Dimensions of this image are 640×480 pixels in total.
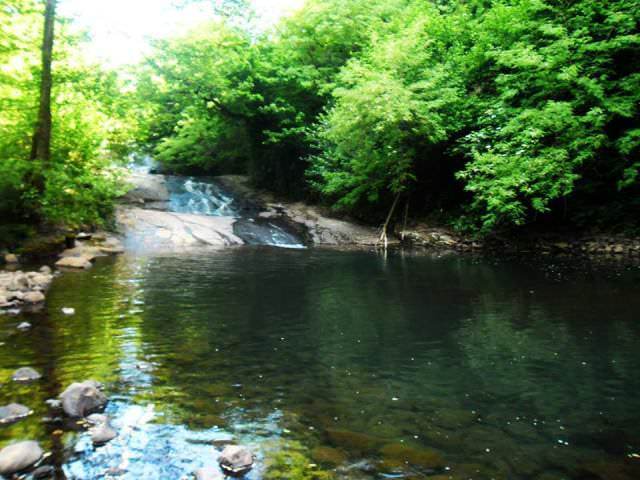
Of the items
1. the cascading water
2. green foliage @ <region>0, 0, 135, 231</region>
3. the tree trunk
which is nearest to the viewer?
green foliage @ <region>0, 0, 135, 231</region>

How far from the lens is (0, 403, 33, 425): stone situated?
416 centimetres

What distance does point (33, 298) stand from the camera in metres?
8.81

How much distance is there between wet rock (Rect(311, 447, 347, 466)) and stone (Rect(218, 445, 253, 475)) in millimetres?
509

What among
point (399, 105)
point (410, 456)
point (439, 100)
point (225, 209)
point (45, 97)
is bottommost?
point (410, 456)

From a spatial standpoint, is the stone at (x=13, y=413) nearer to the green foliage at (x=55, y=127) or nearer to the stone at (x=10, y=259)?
the green foliage at (x=55, y=127)

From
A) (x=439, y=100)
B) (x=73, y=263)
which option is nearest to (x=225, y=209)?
(x=439, y=100)

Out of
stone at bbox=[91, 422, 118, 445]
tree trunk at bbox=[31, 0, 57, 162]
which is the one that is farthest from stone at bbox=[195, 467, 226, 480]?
tree trunk at bbox=[31, 0, 57, 162]

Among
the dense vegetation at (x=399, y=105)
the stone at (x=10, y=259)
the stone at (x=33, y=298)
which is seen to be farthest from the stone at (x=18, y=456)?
the stone at (x=10, y=259)

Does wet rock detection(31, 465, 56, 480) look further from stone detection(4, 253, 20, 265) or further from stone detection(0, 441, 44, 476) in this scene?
stone detection(4, 253, 20, 265)

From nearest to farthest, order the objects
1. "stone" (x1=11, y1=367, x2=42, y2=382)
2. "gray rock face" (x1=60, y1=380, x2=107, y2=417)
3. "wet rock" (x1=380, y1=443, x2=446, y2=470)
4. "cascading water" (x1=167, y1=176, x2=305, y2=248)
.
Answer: "wet rock" (x1=380, y1=443, x2=446, y2=470), "gray rock face" (x1=60, y1=380, x2=107, y2=417), "stone" (x1=11, y1=367, x2=42, y2=382), "cascading water" (x1=167, y1=176, x2=305, y2=248)

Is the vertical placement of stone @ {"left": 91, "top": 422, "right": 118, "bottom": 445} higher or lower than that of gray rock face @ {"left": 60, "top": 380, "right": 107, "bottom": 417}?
lower

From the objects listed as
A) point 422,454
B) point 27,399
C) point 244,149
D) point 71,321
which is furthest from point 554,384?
point 244,149

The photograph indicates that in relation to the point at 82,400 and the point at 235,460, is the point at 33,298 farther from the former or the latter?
the point at 235,460

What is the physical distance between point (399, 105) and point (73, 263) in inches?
471
